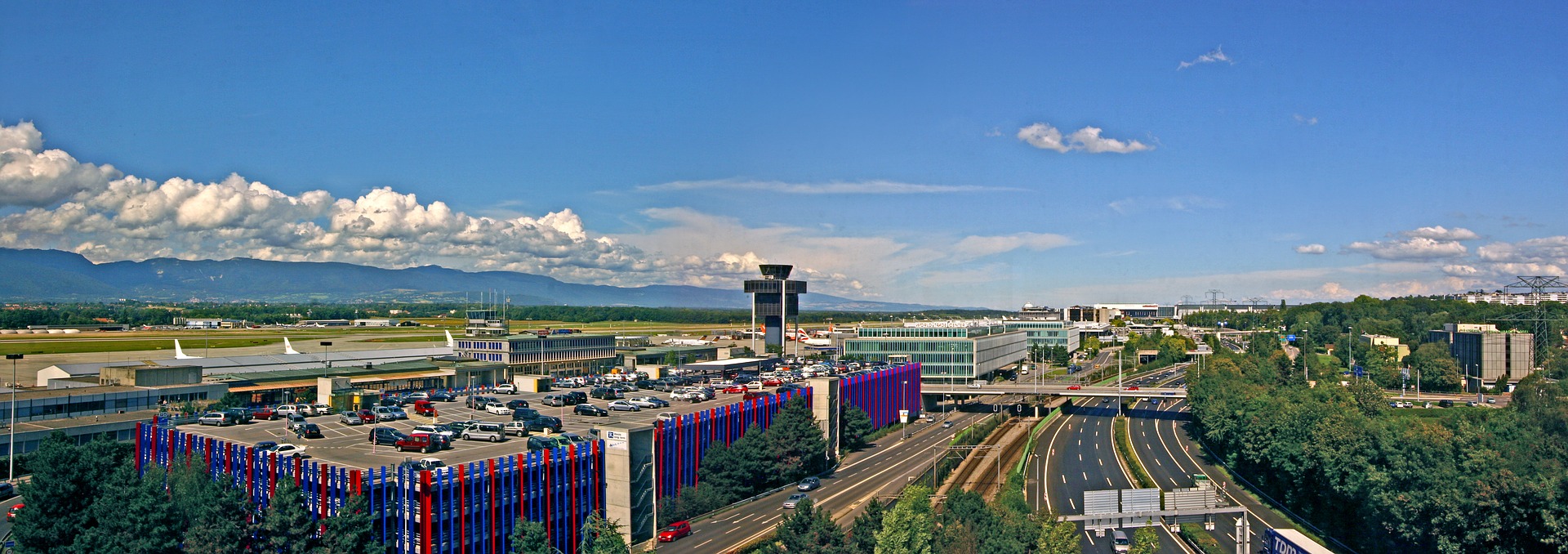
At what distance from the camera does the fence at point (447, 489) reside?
42.2 meters

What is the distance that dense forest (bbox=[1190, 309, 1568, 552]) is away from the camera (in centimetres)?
3959

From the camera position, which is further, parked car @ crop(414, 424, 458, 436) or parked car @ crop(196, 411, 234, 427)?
parked car @ crop(196, 411, 234, 427)

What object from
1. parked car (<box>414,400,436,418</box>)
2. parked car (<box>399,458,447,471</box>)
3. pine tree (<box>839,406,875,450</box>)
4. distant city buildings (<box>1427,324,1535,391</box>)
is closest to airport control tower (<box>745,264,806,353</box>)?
pine tree (<box>839,406,875,450</box>)

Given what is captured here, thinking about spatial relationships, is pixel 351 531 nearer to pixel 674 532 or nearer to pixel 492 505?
pixel 492 505

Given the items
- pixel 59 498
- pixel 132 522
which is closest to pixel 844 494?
pixel 132 522

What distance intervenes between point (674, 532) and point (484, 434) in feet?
41.2

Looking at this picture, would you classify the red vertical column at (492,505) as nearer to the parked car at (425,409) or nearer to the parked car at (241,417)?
the parked car at (425,409)

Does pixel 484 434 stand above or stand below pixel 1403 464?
above

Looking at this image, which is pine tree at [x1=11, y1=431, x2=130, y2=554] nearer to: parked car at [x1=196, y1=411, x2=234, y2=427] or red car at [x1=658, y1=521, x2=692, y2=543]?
parked car at [x1=196, y1=411, x2=234, y2=427]

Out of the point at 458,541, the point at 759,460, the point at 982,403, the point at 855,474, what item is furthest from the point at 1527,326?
the point at 458,541

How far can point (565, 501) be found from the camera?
49000 millimetres

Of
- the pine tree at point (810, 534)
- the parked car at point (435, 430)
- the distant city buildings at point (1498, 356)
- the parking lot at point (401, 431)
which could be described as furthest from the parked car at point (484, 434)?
the distant city buildings at point (1498, 356)

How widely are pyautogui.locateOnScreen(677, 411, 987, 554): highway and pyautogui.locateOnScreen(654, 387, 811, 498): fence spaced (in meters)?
3.40

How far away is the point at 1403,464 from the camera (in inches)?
1887
